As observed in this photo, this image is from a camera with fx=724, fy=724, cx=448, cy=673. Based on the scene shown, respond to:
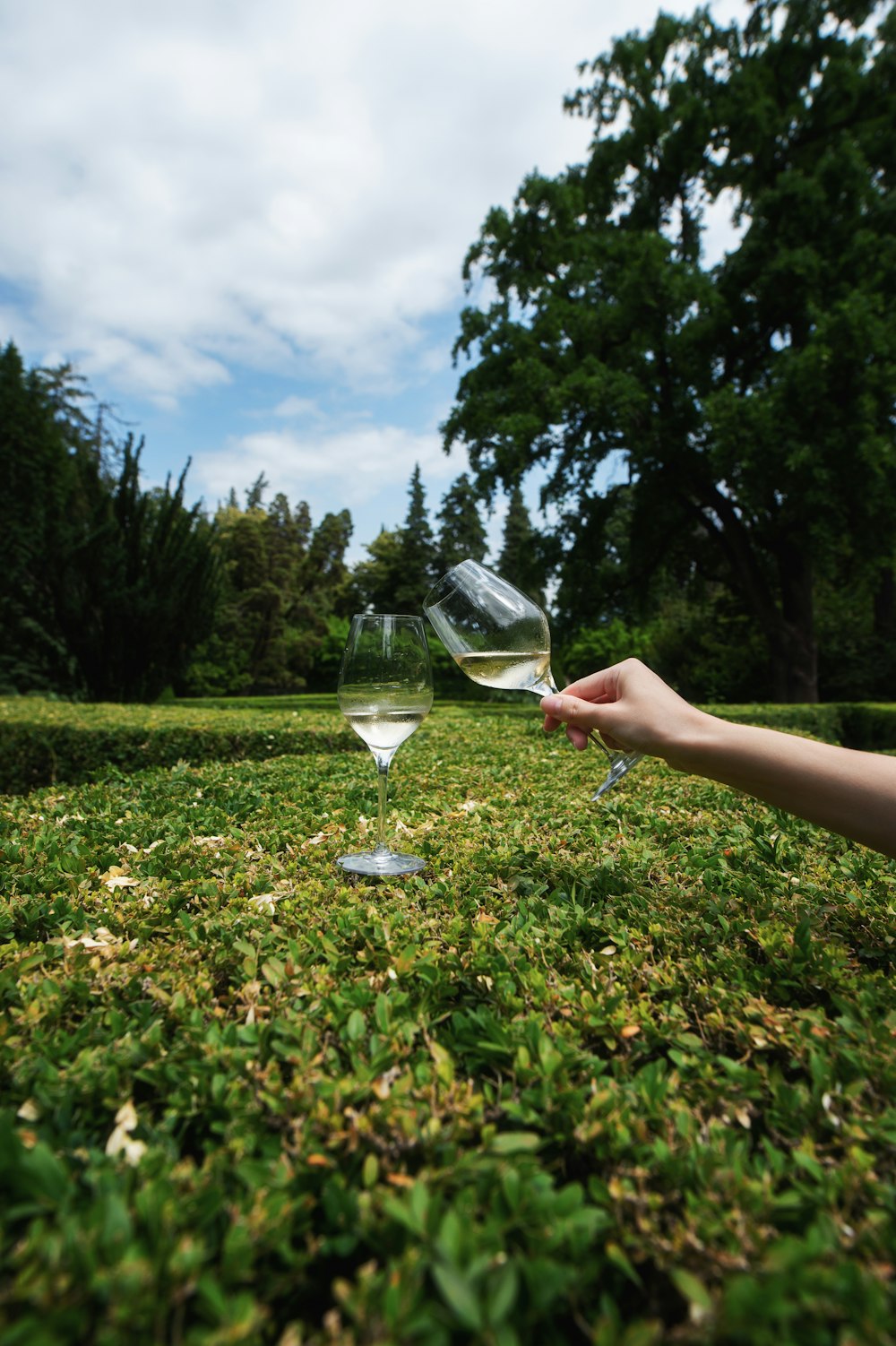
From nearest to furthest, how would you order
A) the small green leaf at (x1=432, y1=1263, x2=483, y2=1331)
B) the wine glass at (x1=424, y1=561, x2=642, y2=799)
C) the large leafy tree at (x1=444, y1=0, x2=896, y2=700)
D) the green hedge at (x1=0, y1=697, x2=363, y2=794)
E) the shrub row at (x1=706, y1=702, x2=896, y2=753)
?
1. the small green leaf at (x1=432, y1=1263, x2=483, y2=1331)
2. the wine glass at (x1=424, y1=561, x2=642, y2=799)
3. the green hedge at (x1=0, y1=697, x2=363, y2=794)
4. the shrub row at (x1=706, y1=702, x2=896, y2=753)
5. the large leafy tree at (x1=444, y1=0, x2=896, y2=700)

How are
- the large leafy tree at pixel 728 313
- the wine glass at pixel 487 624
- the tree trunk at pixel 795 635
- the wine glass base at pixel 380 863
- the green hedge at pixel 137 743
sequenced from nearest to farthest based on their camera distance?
the wine glass base at pixel 380 863, the wine glass at pixel 487 624, the green hedge at pixel 137 743, the large leafy tree at pixel 728 313, the tree trunk at pixel 795 635

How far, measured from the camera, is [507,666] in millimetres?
1980

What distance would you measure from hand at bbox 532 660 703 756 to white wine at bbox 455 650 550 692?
7.0 inches

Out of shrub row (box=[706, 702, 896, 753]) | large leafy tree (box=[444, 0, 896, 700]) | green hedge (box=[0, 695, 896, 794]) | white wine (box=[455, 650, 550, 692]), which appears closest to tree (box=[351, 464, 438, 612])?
large leafy tree (box=[444, 0, 896, 700])

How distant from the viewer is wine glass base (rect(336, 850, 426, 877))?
1.64m

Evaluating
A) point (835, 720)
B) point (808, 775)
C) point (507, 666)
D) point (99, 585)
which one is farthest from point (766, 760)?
point (99, 585)

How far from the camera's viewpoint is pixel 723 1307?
0.58 metres

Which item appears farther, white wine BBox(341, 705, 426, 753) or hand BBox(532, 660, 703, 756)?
white wine BBox(341, 705, 426, 753)

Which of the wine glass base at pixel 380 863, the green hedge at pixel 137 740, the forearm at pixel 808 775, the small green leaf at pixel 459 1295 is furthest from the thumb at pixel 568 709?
the green hedge at pixel 137 740

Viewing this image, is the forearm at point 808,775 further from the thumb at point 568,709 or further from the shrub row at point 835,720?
the shrub row at point 835,720

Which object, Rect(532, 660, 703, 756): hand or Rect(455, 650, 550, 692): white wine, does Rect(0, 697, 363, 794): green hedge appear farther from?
Rect(532, 660, 703, 756): hand

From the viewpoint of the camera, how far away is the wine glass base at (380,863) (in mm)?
1636

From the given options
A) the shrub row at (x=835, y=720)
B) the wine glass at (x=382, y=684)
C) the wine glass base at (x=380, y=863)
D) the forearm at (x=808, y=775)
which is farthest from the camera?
the shrub row at (x=835, y=720)

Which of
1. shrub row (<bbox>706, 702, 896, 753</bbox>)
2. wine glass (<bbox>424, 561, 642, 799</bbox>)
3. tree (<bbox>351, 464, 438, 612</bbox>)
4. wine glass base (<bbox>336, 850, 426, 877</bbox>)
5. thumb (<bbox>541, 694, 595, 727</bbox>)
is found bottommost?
shrub row (<bbox>706, 702, 896, 753</bbox>)
